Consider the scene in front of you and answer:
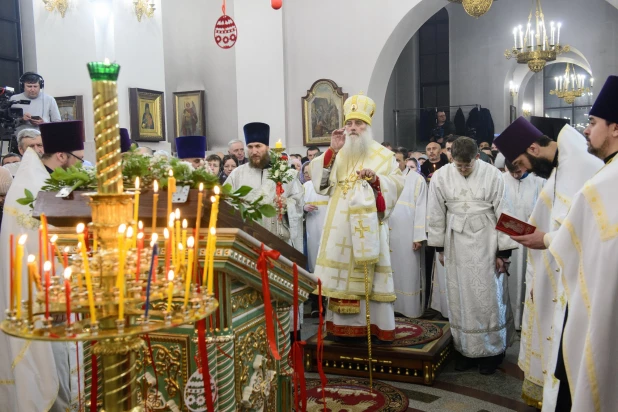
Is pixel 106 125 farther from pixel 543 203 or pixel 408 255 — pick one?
pixel 408 255

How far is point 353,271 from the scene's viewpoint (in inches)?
191

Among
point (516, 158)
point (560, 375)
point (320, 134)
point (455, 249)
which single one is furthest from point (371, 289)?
point (320, 134)

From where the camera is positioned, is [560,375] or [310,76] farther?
[310,76]

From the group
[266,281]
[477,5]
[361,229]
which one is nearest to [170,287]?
[266,281]

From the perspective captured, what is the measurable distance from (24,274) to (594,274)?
286 cm

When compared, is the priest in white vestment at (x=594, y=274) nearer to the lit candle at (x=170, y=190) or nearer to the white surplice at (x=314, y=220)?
the lit candle at (x=170, y=190)

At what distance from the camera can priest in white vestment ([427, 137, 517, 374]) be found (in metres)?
5.00

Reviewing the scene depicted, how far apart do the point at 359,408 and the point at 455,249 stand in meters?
1.63

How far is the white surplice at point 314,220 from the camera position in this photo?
7.05 meters

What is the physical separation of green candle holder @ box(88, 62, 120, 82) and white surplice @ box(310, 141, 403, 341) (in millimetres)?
3541

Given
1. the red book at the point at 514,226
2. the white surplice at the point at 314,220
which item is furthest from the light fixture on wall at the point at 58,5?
the red book at the point at 514,226

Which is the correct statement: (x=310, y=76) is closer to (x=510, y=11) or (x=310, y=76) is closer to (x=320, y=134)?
(x=320, y=134)

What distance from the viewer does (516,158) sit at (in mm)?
3996

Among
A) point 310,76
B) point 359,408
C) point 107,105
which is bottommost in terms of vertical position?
point 359,408
